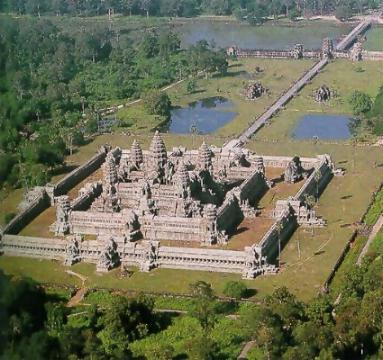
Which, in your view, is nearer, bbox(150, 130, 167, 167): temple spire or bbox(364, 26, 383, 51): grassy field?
bbox(150, 130, 167, 167): temple spire

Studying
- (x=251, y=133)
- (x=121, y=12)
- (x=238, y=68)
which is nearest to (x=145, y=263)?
(x=251, y=133)

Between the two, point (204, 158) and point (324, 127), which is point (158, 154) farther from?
point (324, 127)

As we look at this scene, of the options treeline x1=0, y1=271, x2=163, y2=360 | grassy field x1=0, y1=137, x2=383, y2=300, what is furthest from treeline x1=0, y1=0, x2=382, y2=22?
treeline x1=0, y1=271, x2=163, y2=360

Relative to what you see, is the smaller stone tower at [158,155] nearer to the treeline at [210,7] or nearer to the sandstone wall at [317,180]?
the sandstone wall at [317,180]

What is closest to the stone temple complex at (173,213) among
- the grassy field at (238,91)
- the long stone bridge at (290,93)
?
the long stone bridge at (290,93)

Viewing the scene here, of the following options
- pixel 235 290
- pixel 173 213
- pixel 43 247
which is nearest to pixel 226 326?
pixel 235 290

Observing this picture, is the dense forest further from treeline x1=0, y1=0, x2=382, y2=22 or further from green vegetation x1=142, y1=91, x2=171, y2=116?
treeline x1=0, y1=0, x2=382, y2=22
